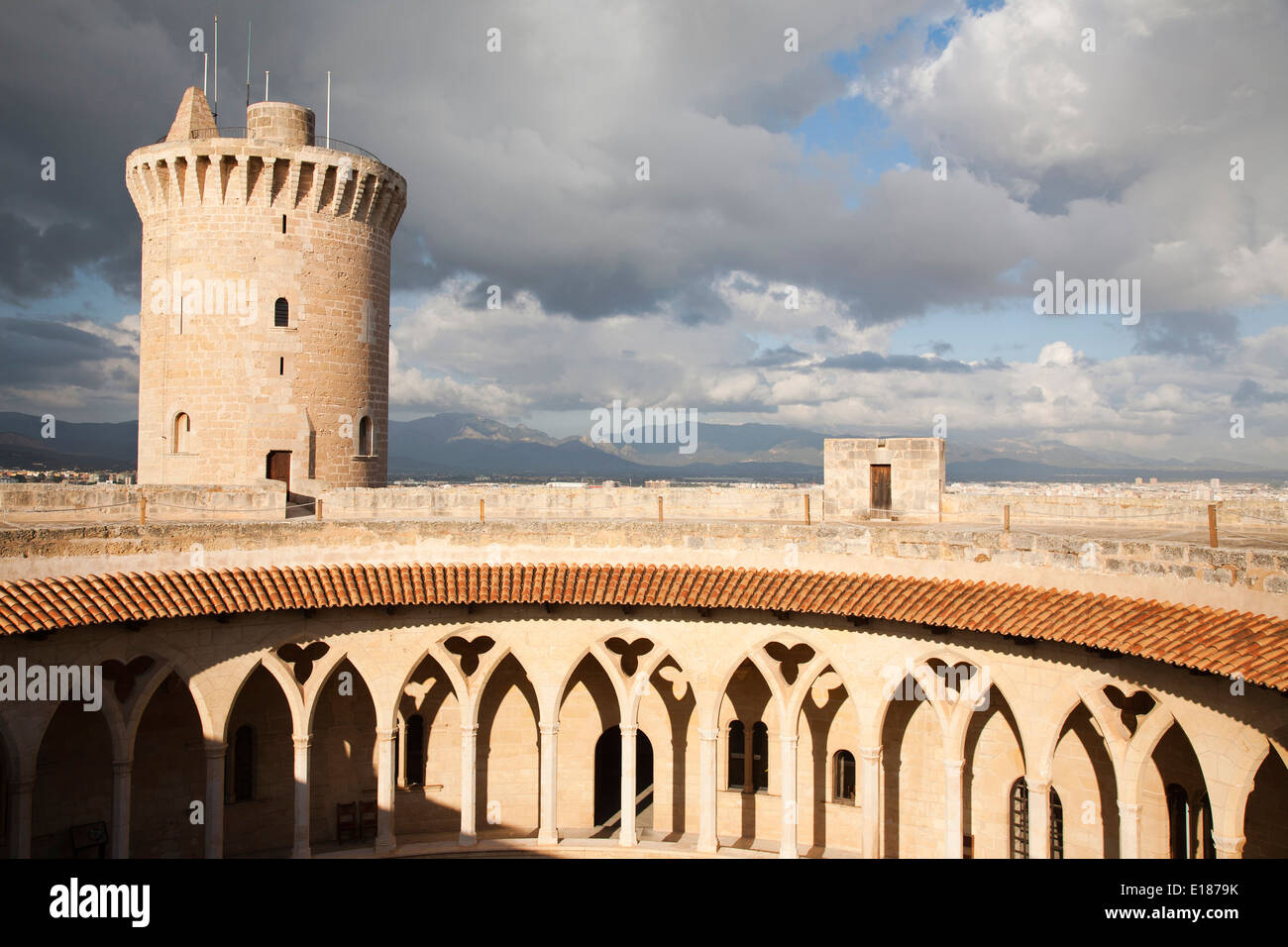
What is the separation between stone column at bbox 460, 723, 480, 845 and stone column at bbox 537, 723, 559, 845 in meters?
1.59

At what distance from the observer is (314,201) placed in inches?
1144

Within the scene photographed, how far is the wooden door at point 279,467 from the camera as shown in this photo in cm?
2881

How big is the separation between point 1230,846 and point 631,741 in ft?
38.0

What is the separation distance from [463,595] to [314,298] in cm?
1481

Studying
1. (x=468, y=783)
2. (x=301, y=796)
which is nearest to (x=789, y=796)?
(x=468, y=783)

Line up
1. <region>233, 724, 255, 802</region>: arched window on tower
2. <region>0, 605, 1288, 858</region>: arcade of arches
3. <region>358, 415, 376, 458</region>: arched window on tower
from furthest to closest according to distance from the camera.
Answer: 1. <region>358, 415, 376, 458</region>: arched window on tower
2. <region>233, 724, 255, 802</region>: arched window on tower
3. <region>0, 605, 1288, 858</region>: arcade of arches

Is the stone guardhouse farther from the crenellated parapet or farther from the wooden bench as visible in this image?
the wooden bench

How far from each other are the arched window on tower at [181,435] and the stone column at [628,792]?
17712 mm

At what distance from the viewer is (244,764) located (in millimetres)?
22484

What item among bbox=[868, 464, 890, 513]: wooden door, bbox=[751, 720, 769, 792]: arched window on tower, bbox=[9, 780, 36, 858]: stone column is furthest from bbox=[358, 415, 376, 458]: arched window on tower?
bbox=[868, 464, 890, 513]: wooden door

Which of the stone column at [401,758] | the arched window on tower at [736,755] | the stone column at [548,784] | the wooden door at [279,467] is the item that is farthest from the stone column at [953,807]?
the wooden door at [279,467]

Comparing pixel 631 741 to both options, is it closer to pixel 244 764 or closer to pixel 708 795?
pixel 708 795

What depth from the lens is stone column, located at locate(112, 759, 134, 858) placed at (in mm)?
17516
